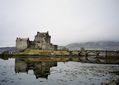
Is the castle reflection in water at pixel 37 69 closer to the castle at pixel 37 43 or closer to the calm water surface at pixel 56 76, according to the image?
the calm water surface at pixel 56 76

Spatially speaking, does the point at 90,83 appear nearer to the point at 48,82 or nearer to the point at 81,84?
the point at 81,84

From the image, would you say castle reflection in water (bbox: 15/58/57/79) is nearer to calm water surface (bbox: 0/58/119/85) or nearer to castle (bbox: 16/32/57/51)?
calm water surface (bbox: 0/58/119/85)

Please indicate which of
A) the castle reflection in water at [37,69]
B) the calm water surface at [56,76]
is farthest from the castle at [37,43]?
the calm water surface at [56,76]

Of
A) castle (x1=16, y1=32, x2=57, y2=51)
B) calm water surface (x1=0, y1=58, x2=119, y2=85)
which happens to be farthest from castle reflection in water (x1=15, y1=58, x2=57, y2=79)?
castle (x1=16, y1=32, x2=57, y2=51)

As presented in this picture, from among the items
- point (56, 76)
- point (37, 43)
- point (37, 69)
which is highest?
point (37, 43)

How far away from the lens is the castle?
96.7m

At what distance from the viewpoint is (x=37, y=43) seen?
9769cm

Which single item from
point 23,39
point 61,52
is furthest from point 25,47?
point 61,52

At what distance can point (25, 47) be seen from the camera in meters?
96.4

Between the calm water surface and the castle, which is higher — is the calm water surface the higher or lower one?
the lower one

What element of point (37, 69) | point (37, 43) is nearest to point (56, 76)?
point (37, 69)

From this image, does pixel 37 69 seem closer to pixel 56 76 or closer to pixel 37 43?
pixel 56 76

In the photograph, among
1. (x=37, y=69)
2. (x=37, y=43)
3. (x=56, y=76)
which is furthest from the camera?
(x=37, y=43)

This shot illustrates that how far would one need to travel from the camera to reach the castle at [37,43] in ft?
317
